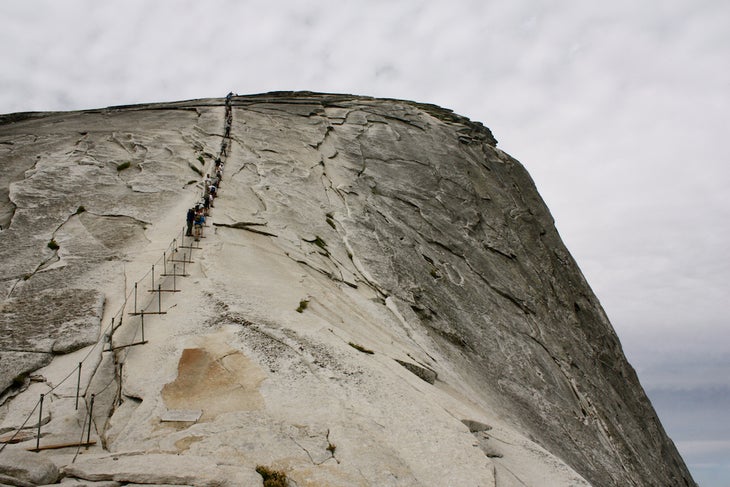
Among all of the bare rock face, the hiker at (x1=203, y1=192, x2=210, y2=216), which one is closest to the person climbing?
the bare rock face

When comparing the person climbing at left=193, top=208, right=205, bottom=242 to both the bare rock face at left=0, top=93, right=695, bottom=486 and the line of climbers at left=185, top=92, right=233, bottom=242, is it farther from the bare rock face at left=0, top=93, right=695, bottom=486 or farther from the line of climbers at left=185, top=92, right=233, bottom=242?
the bare rock face at left=0, top=93, right=695, bottom=486

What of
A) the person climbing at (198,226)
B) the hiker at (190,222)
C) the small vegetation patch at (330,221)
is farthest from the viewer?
the small vegetation patch at (330,221)

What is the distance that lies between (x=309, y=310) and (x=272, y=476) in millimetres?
7232

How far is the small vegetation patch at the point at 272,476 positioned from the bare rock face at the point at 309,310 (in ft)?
0.28

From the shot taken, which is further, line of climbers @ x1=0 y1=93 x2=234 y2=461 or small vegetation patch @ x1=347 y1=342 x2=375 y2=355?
small vegetation patch @ x1=347 y1=342 x2=375 y2=355

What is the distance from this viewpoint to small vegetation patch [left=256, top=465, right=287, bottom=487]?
871 cm

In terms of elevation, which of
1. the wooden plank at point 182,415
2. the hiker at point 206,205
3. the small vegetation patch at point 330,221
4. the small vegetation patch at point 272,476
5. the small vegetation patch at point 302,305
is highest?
the small vegetation patch at point 330,221

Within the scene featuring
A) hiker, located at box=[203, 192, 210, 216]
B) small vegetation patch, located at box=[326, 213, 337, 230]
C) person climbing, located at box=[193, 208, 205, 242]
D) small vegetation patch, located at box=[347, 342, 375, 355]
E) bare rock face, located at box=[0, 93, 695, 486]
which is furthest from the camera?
small vegetation patch, located at box=[326, 213, 337, 230]

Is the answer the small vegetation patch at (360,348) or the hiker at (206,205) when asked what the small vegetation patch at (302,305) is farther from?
the hiker at (206,205)

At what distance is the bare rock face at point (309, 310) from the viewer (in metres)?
10.7

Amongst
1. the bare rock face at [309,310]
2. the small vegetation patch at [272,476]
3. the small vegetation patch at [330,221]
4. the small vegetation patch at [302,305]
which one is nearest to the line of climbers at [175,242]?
the bare rock face at [309,310]

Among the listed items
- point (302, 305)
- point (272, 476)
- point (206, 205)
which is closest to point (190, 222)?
point (206, 205)

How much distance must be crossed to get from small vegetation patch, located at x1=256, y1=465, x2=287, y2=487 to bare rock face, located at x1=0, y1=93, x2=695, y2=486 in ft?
0.28

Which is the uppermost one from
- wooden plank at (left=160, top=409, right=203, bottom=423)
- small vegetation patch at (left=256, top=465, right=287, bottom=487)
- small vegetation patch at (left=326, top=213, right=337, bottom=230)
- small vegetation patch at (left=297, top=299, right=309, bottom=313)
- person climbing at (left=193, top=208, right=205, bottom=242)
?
small vegetation patch at (left=326, top=213, right=337, bottom=230)
